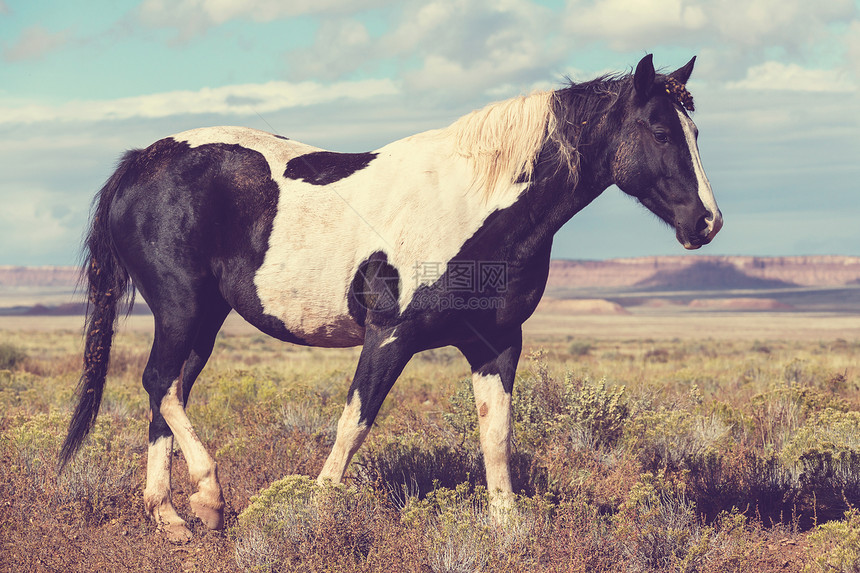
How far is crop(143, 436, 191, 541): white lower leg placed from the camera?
210 inches

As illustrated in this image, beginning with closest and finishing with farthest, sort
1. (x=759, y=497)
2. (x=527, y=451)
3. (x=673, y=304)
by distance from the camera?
1. (x=759, y=497)
2. (x=527, y=451)
3. (x=673, y=304)

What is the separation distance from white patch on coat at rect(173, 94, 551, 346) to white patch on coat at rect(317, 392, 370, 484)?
553mm

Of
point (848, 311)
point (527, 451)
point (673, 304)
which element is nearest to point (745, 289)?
point (673, 304)

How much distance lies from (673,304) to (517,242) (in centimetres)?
14503

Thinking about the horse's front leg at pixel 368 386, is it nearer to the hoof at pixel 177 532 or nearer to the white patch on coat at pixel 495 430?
the white patch on coat at pixel 495 430

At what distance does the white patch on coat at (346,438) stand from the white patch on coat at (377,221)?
0.55m

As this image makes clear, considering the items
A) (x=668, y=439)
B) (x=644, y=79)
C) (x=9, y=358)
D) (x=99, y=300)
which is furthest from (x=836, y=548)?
(x=9, y=358)

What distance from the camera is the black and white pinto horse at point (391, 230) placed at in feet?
15.7

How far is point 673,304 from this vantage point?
143m

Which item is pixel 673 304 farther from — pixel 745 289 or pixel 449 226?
pixel 449 226

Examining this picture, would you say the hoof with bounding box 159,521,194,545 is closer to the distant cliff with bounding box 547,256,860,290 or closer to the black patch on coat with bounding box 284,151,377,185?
the black patch on coat with bounding box 284,151,377,185

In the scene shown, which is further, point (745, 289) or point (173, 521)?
point (745, 289)

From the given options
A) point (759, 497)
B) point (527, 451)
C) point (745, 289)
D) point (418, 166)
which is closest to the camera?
point (418, 166)

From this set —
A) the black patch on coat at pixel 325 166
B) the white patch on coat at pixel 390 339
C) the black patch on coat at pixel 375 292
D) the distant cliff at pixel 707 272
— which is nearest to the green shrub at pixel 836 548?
the white patch on coat at pixel 390 339
